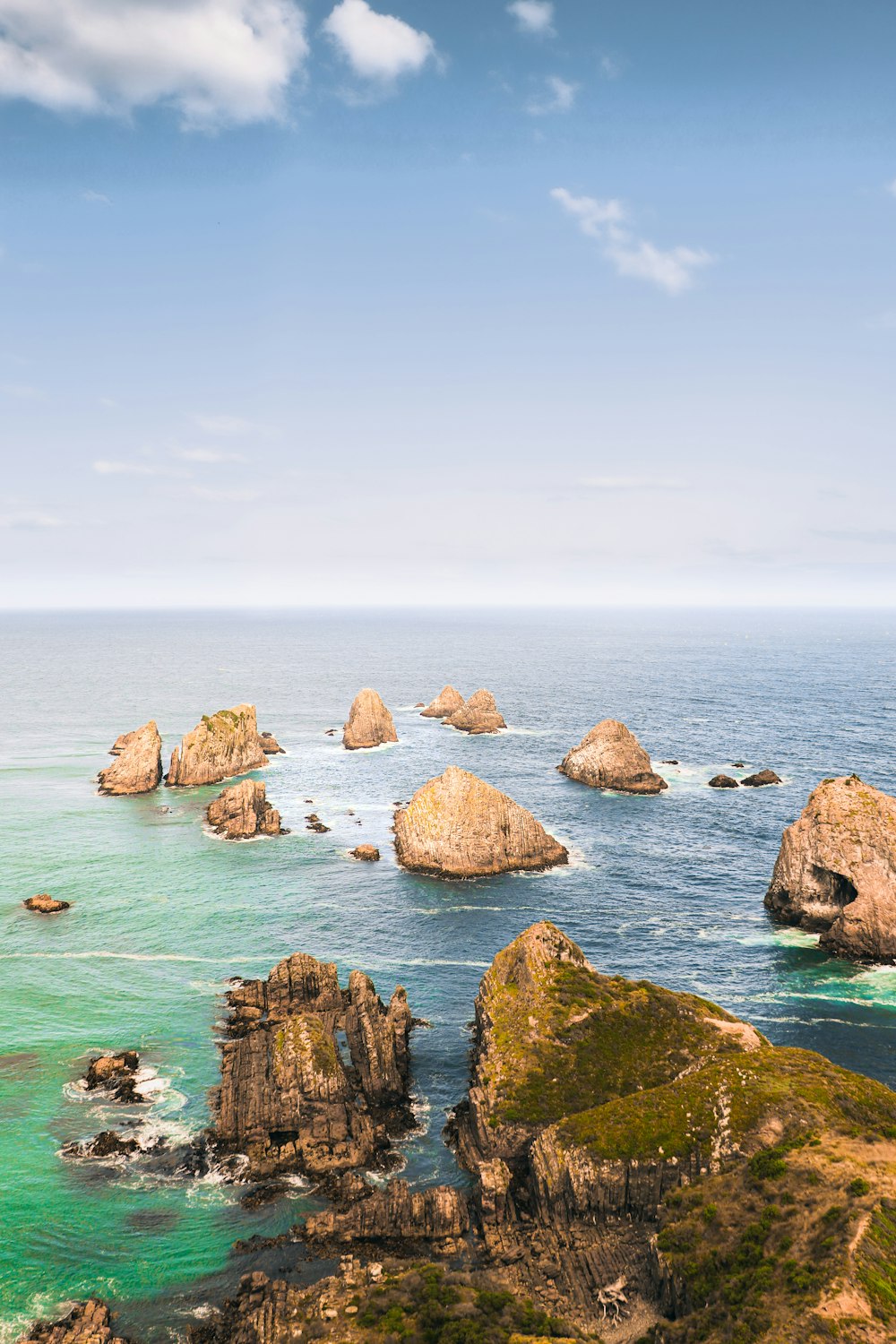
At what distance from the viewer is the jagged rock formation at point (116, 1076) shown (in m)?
50.8

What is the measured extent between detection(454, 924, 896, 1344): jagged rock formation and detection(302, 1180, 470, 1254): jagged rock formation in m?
1.55

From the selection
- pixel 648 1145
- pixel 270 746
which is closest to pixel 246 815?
pixel 270 746

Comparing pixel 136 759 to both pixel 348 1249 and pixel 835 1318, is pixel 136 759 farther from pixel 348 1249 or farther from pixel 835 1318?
pixel 835 1318

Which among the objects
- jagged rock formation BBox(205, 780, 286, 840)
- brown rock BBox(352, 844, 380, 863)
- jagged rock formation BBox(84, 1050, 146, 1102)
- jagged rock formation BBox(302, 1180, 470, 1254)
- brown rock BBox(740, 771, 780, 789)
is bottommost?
jagged rock formation BBox(84, 1050, 146, 1102)

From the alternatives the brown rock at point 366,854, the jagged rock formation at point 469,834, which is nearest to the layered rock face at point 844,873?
the jagged rock formation at point 469,834

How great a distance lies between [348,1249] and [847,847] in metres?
51.5

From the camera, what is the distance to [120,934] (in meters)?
73.8

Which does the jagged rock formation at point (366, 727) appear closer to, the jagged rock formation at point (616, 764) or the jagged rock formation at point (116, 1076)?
the jagged rock formation at point (616, 764)

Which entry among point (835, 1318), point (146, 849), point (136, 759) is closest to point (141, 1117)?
point (835, 1318)

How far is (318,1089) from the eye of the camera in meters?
46.4

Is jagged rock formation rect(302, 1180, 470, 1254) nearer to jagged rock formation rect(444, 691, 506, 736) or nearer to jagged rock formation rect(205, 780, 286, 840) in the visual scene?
jagged rock formation rect(205, 780, 286, 840)

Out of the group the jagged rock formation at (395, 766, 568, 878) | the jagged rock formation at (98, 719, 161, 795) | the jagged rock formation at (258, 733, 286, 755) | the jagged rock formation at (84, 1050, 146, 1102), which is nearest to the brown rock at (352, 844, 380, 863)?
the jagged rock formation at (395, 766, 568, 878)

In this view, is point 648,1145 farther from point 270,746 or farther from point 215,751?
point 270,746

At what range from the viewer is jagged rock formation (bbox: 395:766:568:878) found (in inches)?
3430
